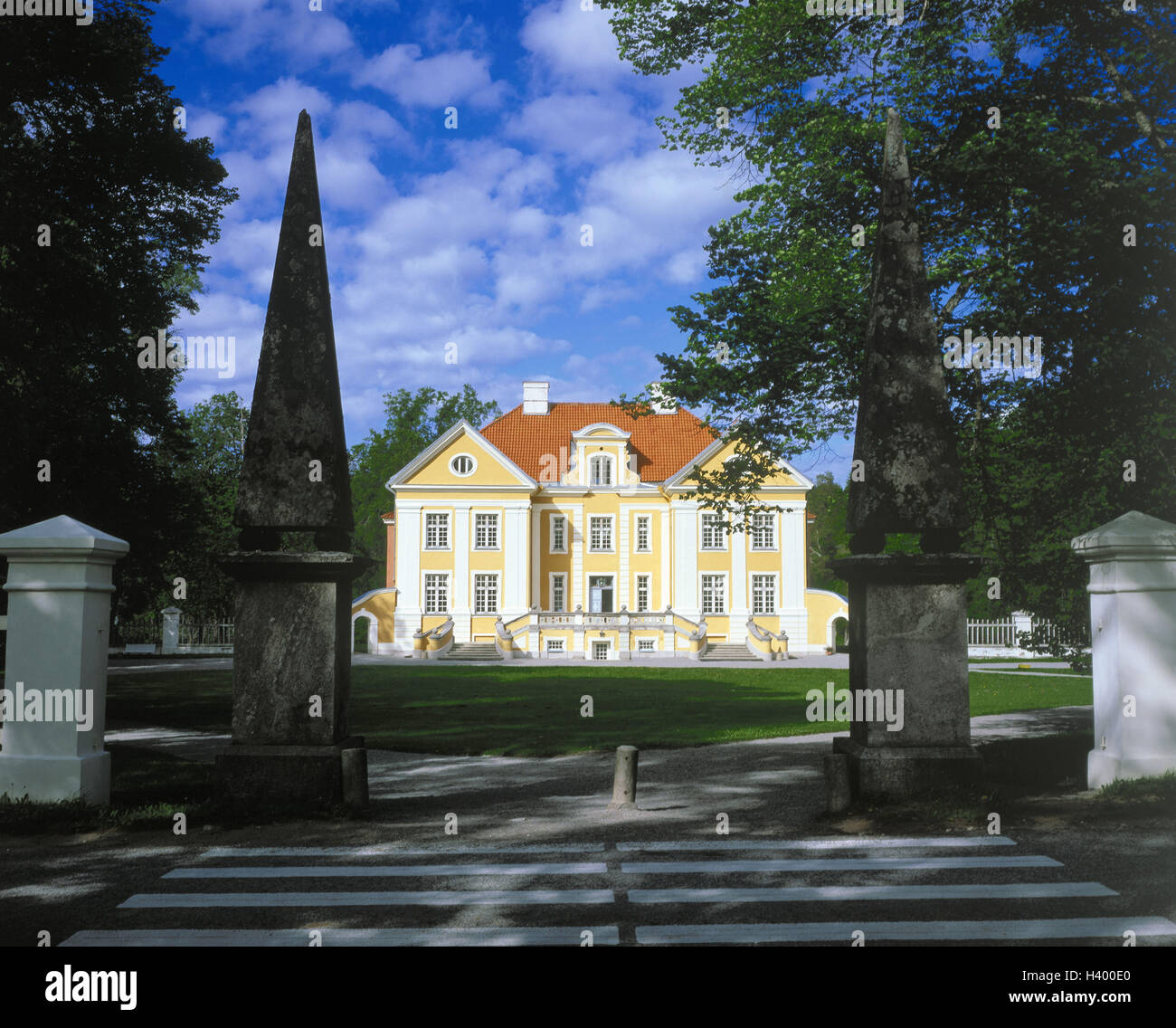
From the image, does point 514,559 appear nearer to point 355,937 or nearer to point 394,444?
point 394,444

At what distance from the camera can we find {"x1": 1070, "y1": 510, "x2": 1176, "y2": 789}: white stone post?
7668 millimetres

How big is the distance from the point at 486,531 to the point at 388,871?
44562 millimetres

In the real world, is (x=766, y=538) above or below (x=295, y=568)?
above

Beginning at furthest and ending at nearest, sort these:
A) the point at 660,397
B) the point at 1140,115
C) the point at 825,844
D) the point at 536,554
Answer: the point at 536,554, the point at 660,397, the point at 1140,115, the point at 825,844

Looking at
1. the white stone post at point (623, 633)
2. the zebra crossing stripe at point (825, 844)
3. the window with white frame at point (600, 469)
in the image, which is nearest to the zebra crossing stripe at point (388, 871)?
the zebra crossing stripe at point (825, 844)

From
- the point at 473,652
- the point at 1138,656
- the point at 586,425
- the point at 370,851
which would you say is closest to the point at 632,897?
the point at 370,851

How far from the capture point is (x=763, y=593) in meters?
49.9

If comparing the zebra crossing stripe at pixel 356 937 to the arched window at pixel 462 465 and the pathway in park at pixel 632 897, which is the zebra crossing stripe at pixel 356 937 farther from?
the arched window at pixel 462 465

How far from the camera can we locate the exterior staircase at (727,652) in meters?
46.0

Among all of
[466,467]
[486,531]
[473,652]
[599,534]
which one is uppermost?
[466,467]

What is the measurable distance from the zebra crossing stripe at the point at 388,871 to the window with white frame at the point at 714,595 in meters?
44.5
